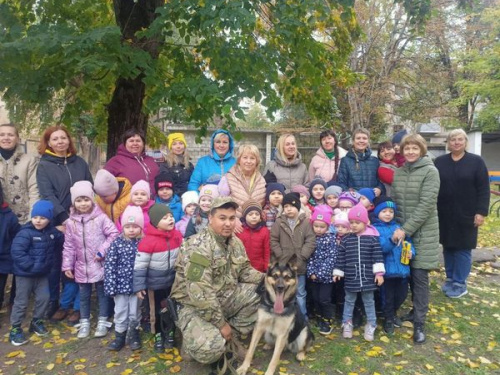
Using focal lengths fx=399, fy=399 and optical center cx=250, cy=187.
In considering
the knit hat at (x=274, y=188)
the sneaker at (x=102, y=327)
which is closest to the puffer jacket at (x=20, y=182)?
the sneaker at (x=102, y=327)

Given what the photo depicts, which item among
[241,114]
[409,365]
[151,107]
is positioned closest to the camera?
[409,365]

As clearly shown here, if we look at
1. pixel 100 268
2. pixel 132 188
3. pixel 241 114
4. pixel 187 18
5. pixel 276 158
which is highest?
pixel 187 18

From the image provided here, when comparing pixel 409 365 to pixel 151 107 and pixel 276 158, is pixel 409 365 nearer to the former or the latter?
pixel 276 158

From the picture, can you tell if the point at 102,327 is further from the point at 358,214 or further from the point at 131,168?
the point at 358,214

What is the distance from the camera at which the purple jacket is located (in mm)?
4918

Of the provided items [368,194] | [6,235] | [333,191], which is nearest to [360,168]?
[368,194]

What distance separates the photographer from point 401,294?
15.0 feet

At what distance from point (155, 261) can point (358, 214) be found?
2166mm

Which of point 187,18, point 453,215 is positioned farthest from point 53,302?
point 453,215

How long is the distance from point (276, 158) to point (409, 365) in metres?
2.75

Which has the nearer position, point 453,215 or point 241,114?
point 241,114

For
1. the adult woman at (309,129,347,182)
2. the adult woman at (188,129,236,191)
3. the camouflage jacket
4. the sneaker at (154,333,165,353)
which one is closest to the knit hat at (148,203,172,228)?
the camouflage jacket

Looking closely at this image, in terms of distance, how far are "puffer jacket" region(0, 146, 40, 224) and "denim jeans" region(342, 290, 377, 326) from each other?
377 centimetres

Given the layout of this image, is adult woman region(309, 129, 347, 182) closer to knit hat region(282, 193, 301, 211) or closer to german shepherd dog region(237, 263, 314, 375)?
knit hat region(282, 193, 301, 211)
